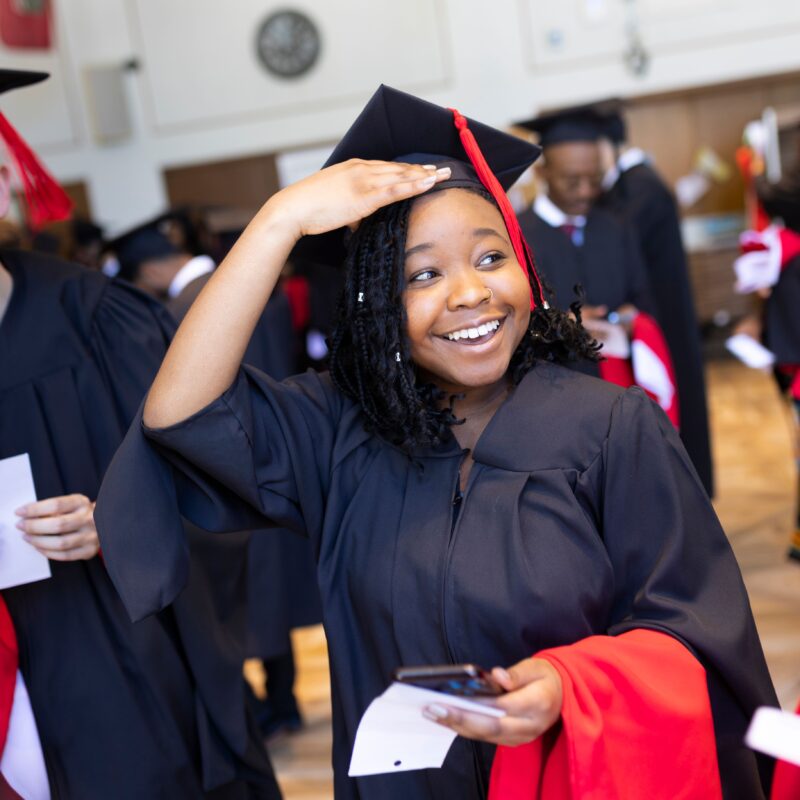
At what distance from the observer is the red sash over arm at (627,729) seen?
142 centimetres

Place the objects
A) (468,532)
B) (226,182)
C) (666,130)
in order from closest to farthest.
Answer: (468,532)
(666,130)
(226,182)

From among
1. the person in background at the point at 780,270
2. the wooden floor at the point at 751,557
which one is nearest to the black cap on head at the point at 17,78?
the wooden floor at the point at 751,557

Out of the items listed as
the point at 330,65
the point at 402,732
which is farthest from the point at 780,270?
the point at 330,65

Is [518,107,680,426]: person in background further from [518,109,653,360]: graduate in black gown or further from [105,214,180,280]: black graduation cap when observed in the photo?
[105,214,180,280]: black graduation cap

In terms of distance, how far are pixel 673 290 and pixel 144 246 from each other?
2.54 meters

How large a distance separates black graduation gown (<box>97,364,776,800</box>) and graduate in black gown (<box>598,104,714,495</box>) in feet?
11.3

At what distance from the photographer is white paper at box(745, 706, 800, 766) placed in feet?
3.55

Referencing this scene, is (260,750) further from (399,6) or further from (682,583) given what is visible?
(399,6)

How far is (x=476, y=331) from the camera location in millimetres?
1664

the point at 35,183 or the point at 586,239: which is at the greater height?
the point at 35,183

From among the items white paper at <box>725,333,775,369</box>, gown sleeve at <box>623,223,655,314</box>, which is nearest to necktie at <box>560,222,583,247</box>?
gown sleeve at <box>623,223,655,314</box>

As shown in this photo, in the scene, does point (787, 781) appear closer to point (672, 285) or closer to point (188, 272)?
point (188, 272)

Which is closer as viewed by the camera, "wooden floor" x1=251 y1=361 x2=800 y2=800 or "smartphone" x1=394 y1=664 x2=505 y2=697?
"smartphone" x1=394 y1=664 x2=505 y2=697

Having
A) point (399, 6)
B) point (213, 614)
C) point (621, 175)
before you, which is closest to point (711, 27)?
point (399, 6)
